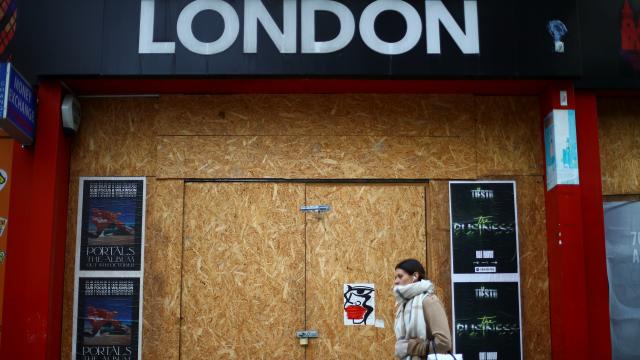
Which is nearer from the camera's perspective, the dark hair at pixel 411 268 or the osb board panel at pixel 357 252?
the dark hair at pixel 411 268

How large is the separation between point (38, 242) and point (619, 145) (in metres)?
6.96

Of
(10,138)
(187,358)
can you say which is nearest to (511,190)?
(187,358)

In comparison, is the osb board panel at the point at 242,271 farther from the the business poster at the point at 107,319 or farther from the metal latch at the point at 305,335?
the the business poster at the point at 107,319

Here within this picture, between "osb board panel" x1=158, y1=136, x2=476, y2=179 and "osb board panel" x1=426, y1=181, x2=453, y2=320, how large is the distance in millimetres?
217

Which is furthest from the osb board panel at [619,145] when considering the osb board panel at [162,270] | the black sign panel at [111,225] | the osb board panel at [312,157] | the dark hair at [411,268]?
the black sign panel at [111,225]

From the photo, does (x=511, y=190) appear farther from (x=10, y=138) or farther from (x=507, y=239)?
(x=10, y=138)

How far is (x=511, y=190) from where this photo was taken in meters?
7.46

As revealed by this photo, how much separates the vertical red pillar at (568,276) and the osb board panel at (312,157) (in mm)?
1120

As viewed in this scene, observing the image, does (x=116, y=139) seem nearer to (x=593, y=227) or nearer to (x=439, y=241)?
(x=439, y=241)

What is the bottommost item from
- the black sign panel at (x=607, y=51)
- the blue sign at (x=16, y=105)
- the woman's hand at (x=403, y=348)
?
the woman's hand at (x=403, y=348)

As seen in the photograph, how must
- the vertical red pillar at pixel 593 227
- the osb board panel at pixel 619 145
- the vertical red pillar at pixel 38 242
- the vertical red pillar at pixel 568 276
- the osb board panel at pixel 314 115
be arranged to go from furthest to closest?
the osb board panel at pixel 619 145, the osb board panel at pixel 314 115, the vertical red pillar at pixel 593 227, the vertical red pillar at pixel 568 276, the vertical red pillar at pixel 38 242

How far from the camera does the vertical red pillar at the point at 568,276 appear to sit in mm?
6926

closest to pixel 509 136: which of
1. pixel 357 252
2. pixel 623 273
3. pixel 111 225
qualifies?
pixel 623 273

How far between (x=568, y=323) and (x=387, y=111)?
126 inches
